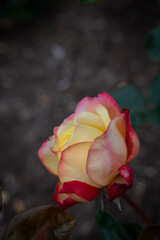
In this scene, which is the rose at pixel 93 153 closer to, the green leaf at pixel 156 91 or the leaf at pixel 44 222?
the leaf at pixel 44 222

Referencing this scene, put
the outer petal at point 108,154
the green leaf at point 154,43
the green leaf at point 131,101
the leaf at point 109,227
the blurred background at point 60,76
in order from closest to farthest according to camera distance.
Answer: the outer petal at point 108,154, the leaf at point 109,227, the green leaf at point 131,101, the green leaf at point 154,43, the blurred background at point 60,76

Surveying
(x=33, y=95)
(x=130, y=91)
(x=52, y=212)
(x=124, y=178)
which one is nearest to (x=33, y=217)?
(x=52, y=212)

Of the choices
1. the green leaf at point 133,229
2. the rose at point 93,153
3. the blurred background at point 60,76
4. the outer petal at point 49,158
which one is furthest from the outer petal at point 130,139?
the blurred background at point 60,76

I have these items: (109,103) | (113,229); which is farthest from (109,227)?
(109,103)

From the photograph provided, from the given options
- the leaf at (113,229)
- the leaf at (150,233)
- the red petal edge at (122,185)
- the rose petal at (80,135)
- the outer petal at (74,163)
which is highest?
the rose petal at (80,135)

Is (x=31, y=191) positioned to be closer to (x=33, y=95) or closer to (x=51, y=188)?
(x=51, y=188)

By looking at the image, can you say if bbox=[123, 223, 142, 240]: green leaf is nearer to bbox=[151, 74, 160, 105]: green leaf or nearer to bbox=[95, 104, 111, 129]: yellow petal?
bbox=[95, 104, 111, 129]: yellow petal

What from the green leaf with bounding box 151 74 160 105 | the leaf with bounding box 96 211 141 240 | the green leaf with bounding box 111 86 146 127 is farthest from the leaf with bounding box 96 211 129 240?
the green leaf with bounding box 151 74 160 105

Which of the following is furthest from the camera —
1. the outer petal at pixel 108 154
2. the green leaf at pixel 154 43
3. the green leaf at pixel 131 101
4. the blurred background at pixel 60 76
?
the blurred background at pixel 60 76

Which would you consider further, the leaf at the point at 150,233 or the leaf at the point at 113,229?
the leaf at the point at 113,229
